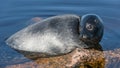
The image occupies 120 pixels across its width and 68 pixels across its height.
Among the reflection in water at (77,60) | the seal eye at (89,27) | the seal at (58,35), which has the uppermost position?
the seal eye at (89,27)

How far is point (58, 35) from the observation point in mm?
6520

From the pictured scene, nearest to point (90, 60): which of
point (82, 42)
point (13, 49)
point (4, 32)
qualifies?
point (82, 42)

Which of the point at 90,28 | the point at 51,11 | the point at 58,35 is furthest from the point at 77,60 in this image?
the point at 51,11

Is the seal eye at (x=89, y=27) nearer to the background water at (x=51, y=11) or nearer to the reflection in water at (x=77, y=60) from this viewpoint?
the reflection in water at (x=77, y=60)

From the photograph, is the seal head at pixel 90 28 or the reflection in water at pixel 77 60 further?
the seal head at pixel 90 28

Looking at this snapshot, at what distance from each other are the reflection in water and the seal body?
19 cm

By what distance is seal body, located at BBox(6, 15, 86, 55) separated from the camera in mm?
6445

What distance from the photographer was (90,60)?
6.00 m

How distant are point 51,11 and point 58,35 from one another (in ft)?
→ 8.76

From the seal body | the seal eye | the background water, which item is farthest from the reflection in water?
the background water

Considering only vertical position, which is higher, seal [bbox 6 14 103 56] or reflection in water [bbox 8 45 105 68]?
seal [bbox 6 14 103 56]

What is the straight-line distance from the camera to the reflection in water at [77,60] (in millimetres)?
5895

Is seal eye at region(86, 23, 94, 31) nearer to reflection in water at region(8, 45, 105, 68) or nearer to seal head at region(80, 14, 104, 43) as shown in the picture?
seal head at region(80, 14, 104, 43)

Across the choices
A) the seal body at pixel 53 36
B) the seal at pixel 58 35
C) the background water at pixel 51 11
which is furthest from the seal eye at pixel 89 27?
the background water at pixel 51 11
